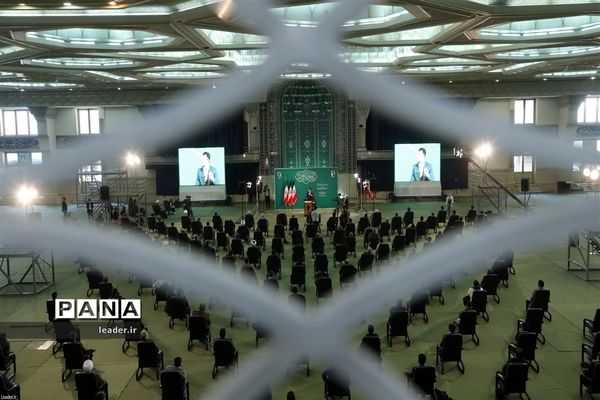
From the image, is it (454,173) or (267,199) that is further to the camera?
(454,173)

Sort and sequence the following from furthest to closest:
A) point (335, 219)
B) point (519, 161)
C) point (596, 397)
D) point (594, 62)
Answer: point (519, 161) → point (594, 62) → point (335, 219) → point (596, 397)

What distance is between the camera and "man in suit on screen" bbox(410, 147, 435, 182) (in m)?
30.4

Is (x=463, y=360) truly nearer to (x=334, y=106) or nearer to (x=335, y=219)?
(x=335, y=219)

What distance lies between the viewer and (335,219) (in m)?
20.9

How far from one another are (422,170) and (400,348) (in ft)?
66.6

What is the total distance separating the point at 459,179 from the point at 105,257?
3260 cm

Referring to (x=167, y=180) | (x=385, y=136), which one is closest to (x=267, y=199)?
(x=167, y=180)

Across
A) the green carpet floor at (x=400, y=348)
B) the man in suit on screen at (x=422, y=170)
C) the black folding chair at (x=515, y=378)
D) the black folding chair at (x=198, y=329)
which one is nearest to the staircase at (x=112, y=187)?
the green carpet floor at (x=400, y=348)

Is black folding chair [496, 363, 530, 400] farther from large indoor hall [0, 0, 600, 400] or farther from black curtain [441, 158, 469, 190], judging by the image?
black curtain [441, 158, 469, 190]

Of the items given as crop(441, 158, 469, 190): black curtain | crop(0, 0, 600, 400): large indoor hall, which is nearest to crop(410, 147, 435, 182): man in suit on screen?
crop(0, 0, 600, 400): large indoor hall

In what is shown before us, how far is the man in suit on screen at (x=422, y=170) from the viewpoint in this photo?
3041 centimetres

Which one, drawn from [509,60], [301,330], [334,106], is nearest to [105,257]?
[301,330]

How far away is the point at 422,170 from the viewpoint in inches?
1204

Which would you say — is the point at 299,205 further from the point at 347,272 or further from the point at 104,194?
the point at 347,272
